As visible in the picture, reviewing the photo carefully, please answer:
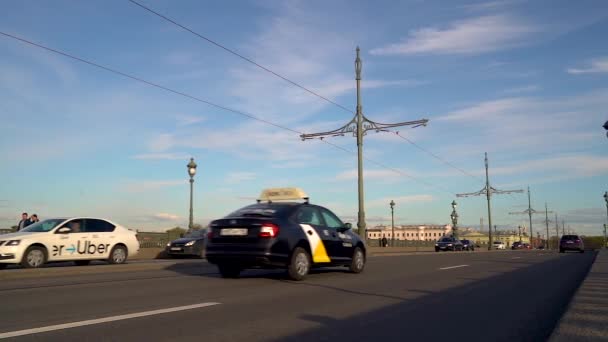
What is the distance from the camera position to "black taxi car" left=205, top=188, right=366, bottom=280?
33.5 ft

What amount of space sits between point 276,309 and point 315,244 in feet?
13.5

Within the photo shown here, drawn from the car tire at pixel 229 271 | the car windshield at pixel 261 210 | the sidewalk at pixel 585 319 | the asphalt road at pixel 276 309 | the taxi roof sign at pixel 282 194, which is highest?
the taxi roof sign at pixel 282 194

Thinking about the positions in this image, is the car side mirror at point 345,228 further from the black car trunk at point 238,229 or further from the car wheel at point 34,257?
the car wheel at point 34,257

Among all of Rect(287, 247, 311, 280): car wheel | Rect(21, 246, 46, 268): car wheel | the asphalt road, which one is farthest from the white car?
Rect(287, 247, 311, 280): car wheel

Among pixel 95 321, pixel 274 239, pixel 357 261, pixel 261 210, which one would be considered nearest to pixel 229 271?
pixel 261 210

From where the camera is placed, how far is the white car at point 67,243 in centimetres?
1394

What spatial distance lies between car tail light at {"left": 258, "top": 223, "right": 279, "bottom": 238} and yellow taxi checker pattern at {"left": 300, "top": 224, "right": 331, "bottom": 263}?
0.79m

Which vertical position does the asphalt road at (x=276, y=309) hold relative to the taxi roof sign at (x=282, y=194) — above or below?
below

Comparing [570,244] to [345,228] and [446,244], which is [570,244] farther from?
[345,228]

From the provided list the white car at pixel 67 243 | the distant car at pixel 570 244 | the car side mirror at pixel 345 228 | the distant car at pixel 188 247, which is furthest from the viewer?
the distant car at pixel 570 244

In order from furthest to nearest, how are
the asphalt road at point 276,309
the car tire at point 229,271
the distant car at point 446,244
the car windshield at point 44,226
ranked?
the distant car at point 446,244 < the car windshield at point 44,226 < the car tire at point 229,271 < the asphalt road at point 276,309

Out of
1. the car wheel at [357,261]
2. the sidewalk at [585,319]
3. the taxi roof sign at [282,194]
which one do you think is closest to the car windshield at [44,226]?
the taxi roof sign at [282,194]

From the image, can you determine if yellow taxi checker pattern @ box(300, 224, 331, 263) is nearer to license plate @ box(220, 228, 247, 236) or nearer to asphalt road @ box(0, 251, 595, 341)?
asphalt road @ box(0, 251, 595, 341)

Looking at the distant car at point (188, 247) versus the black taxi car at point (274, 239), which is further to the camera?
the distant car at point (188, 247)
